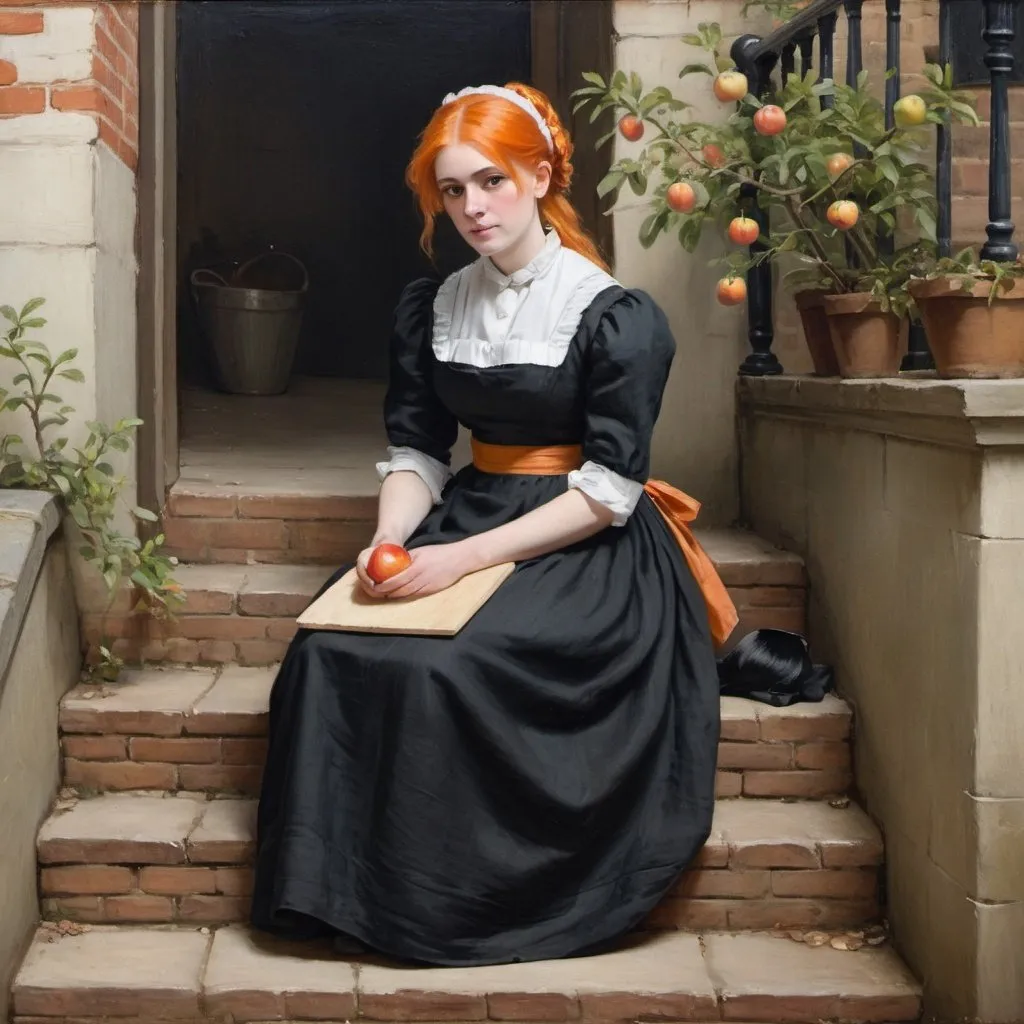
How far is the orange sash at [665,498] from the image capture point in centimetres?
316

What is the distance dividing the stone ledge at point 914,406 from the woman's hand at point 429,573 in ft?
3.04

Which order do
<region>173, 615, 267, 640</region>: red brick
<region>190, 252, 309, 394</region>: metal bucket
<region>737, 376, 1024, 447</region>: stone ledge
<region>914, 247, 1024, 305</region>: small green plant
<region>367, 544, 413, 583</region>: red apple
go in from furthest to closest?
<region>190, 252, 309, 394</region>: metal bucket < <region>173, 615, 267, 640</region>: red brick < <region>367, 544, 413, 583</region>: red apple < <region>914, 247, 1024, 305</region>: small green plant < <region>737, 376, 1024, 447</region>: stone ledge

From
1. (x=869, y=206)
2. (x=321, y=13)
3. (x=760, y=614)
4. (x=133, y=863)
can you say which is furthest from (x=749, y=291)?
(x=321, y=13)

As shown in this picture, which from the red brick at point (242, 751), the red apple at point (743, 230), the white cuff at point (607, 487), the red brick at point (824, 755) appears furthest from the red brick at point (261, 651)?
the red apple at point (743, 230)

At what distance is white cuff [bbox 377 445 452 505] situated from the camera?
331 cm

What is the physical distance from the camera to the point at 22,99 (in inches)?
132

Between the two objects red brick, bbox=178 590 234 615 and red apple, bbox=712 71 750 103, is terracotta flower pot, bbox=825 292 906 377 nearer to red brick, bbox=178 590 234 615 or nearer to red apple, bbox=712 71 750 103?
red apple, bbox=712 71 750 103

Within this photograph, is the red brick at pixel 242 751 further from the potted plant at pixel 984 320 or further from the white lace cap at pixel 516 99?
the potted plant at pixel 984 320

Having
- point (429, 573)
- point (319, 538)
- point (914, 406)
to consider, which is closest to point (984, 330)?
point (914, 406)

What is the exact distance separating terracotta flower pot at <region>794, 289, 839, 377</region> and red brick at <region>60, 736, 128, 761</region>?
1.98 metres

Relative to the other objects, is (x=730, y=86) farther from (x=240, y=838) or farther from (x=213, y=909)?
(x=213, y=909)

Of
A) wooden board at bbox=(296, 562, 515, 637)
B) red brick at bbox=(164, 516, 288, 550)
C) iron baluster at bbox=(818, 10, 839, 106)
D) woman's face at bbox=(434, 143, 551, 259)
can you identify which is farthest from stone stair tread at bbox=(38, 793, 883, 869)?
Result: iron baluster at bbox=(818, 10, 839, 106)

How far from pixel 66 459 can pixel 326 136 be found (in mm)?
5519

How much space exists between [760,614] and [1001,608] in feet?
3.55
